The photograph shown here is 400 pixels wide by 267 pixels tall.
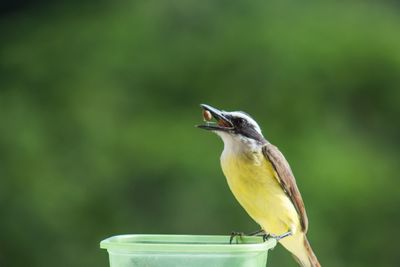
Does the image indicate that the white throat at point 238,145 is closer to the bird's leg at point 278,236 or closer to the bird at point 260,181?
the bird at point 260,181

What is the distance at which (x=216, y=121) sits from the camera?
18.1 feet

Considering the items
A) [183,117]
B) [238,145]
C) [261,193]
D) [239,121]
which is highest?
[239,121]

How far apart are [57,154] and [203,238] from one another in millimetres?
6623

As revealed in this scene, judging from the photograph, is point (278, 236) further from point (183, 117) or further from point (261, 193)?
point (183, 117)

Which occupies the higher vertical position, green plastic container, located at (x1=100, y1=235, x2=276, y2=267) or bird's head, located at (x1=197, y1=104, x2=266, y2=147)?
bird's head, located at (x1=197, y1=104, x2=266, y2=147)

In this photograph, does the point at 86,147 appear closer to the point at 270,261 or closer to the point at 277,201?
the point at 270,261

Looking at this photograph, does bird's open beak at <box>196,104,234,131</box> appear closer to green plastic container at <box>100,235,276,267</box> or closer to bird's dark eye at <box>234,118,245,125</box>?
bird's dark eye at <box>234,118,245,125</box>

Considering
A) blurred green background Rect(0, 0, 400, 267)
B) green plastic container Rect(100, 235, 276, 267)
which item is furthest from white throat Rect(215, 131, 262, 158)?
blurred green background Rect(0, 0, 400, 267)

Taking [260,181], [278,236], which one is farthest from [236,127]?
[278,236]

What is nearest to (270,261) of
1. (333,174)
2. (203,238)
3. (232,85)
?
(333,174)

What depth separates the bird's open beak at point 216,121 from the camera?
5230 millimetres

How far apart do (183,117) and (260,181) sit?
5582mm

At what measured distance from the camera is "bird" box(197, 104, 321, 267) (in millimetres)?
5328

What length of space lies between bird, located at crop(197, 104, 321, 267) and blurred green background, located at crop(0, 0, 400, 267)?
13.5 feet
